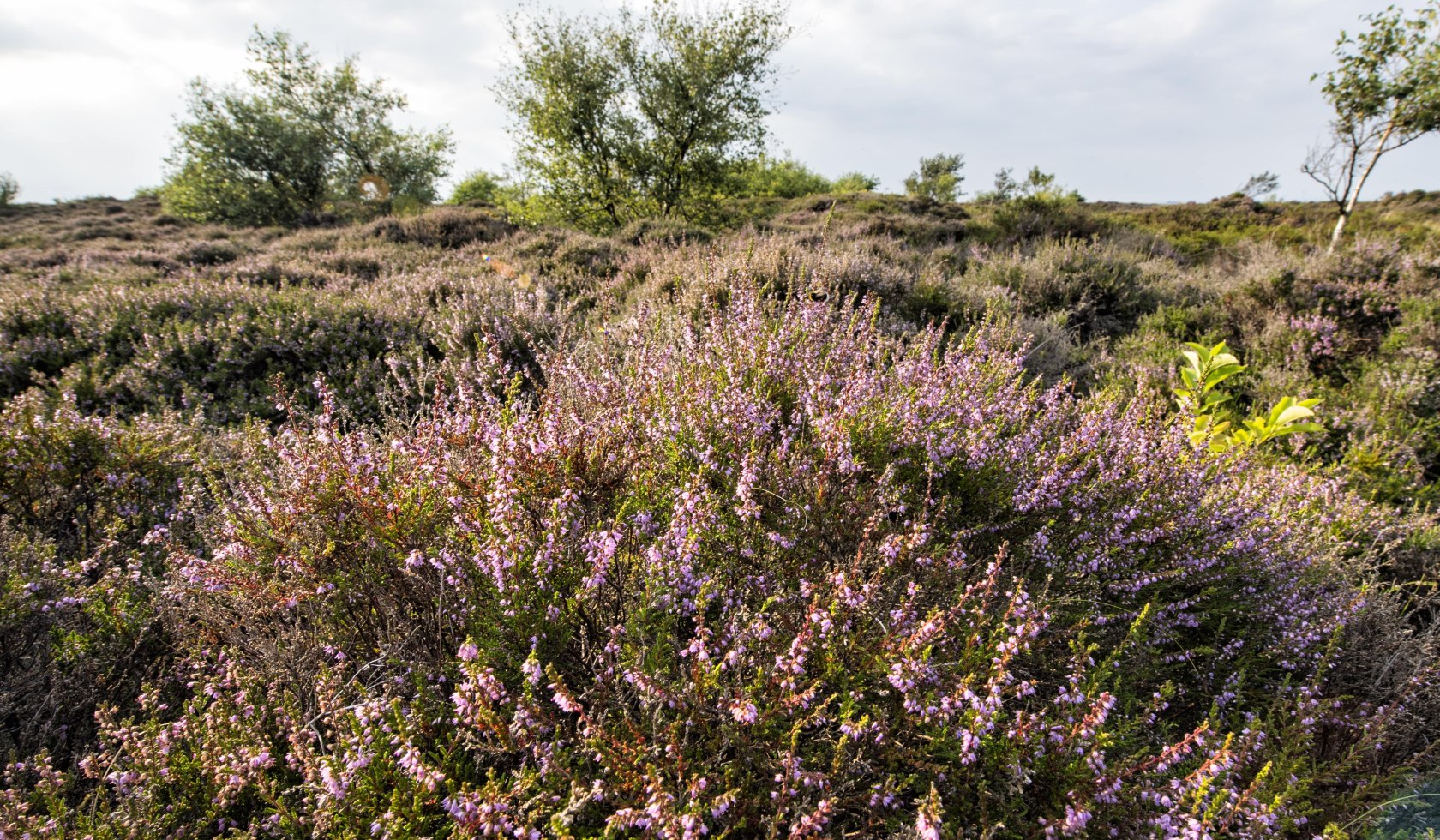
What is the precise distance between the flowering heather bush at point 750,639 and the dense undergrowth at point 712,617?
0.02 m

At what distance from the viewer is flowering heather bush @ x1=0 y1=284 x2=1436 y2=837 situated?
4.84ft

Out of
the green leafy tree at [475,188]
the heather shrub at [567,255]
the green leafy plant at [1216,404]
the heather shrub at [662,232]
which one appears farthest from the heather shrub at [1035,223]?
the green leafy tree at [475,188]

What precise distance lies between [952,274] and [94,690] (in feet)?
31.2

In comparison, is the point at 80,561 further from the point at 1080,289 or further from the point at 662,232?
the point at 662,232

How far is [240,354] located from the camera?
5.09 m

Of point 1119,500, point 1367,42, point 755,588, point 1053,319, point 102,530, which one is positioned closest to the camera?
point 755,588

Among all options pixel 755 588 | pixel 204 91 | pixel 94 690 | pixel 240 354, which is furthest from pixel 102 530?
pixel 204 91

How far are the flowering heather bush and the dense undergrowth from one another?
2cm

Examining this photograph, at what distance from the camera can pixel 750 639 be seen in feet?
5.49

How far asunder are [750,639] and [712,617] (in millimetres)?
406

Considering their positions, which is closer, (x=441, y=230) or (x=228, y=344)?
(x=228, y=344)

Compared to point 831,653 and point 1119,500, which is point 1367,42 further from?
point 831,653

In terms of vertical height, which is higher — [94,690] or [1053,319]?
[1053,319]

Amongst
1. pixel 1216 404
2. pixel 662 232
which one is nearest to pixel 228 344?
pixel 1216 404
